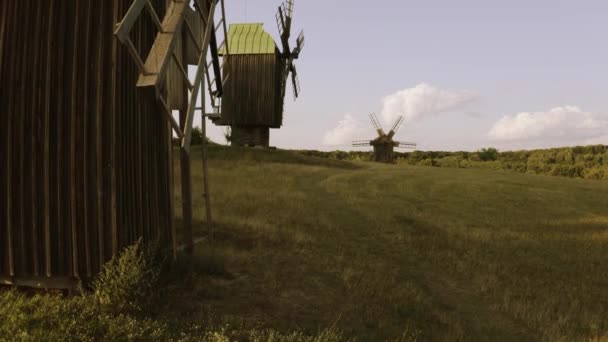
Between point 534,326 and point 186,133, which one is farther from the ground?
point 186,133

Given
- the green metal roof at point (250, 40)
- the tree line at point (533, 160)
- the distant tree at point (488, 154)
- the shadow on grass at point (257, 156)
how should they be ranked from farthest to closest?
the distant tree at point (488, 154)
the tree line at point (533, 160)
the green metal roof at point (250, 40)
the shadow on grass at point (257, 156)

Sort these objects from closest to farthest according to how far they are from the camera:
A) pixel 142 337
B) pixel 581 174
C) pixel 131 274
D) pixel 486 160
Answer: pixel 142 337 < pixel 131 274 < pixel 581 174 < pixel 486 160

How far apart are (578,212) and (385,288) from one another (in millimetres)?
13117

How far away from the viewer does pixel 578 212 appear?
17656mm

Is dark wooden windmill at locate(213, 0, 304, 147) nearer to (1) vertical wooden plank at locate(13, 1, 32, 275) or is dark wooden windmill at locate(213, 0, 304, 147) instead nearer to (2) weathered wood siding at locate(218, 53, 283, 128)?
(2) weathered wood siding at locate(218, 53, 283, 128)

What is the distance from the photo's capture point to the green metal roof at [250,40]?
30.7 metres

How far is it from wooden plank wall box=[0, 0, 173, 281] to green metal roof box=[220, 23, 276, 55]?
2410cm

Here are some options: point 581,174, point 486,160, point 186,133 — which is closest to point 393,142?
Result: point 486,160

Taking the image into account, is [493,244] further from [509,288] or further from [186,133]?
[186,133]

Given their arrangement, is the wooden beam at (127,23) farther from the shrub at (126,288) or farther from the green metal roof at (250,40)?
the green metal roof at (250,40)

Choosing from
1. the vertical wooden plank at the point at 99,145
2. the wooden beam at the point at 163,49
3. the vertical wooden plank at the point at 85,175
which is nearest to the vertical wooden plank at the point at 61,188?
the vertical wooden plank at the point at 85,175

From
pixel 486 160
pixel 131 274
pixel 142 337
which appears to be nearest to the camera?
pixel 142 337

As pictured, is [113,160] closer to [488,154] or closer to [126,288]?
[126,288]

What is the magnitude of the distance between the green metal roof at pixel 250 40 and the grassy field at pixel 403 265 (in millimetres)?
13540
